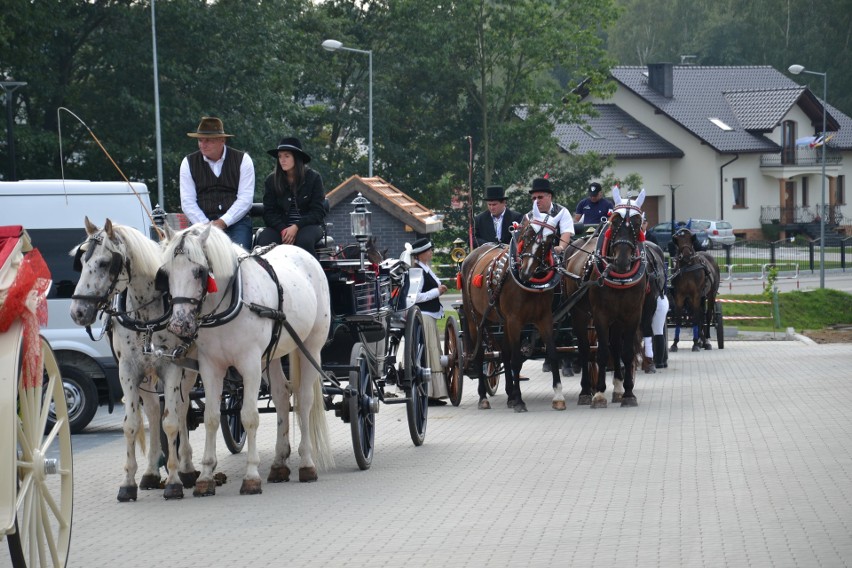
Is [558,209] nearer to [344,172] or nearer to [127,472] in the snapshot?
[127,472]

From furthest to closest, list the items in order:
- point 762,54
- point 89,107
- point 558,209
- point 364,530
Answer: point 762,54, point 89,107, point 558,209, point 364,530

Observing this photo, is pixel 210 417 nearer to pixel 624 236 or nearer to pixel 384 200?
pixel 624 236

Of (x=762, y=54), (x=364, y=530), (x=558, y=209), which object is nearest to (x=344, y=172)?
(x=558, y=209)

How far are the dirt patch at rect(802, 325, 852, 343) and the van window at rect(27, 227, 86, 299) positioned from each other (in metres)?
17.4

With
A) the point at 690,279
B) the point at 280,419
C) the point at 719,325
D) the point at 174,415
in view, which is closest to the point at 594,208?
the point at 690,279

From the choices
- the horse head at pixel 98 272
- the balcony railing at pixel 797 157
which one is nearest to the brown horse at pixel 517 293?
the horse head at pixel 98 272

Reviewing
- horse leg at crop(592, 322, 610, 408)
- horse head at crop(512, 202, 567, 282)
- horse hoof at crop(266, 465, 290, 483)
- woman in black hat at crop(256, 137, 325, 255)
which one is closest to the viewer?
horse hoof at crop(266, 465, 290, 483)

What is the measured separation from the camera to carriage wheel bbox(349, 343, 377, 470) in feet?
35.0

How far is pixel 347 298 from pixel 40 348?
4881 mm

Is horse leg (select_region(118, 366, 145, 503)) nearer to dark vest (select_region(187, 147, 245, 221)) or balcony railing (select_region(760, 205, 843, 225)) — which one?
dark vest (select_region(187, 147, 245, 221))

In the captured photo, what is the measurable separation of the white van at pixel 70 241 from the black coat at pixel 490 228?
4.18 metres

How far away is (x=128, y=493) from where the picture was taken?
9664 mm

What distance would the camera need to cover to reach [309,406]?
10617mm

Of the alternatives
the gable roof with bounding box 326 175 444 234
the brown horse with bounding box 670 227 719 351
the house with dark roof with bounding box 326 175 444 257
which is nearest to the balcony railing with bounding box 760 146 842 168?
the house with dark roof with bounding box 326 175 444 257
